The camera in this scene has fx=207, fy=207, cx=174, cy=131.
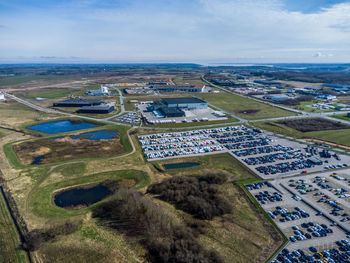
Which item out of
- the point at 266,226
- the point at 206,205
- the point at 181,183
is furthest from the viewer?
the point at 181,183

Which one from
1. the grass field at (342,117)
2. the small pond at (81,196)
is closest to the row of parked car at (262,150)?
the small pond at (81,196)

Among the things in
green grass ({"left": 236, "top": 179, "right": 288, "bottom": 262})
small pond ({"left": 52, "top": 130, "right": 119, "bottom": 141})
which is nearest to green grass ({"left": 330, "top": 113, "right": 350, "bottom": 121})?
green grass ({"left": 236, "top": 179, "right": 288, "bottom": 262})

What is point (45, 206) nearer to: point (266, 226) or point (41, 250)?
point (41, 250)

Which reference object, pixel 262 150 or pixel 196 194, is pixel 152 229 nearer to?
pixel 196 194

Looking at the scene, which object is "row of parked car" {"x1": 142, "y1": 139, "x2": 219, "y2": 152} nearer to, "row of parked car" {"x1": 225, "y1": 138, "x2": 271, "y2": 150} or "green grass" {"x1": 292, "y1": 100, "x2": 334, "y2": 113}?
"row of parked car" {"x1": 225, "y1": 138, "x2": 271, "y2": 150}

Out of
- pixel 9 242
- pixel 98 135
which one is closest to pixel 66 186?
pixel 9 242

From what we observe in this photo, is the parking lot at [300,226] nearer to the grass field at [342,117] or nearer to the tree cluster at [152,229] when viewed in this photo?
the tree cluster at [152,229]

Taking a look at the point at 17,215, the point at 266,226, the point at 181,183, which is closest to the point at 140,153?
the point at 181,183
